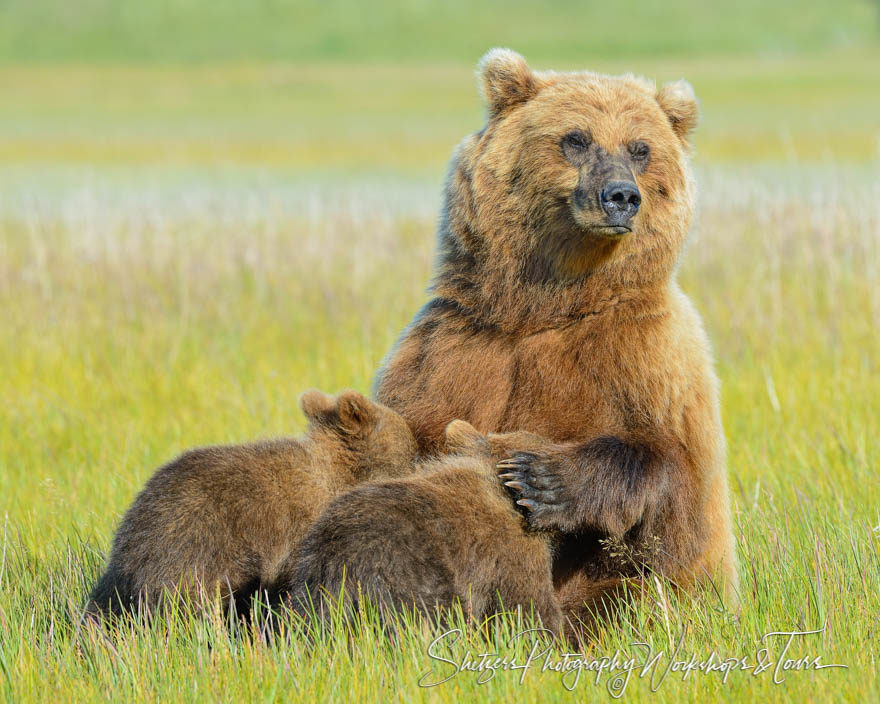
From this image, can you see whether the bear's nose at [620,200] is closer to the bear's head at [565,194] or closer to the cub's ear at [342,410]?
the bear's head at [565,194]

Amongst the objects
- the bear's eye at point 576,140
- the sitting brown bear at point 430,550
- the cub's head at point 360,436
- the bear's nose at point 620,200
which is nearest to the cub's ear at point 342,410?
the cub's head at point 360,436

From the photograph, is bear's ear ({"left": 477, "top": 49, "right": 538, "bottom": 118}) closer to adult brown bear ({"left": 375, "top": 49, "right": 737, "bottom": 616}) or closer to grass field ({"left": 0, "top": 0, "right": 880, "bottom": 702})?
adult brown bear ({"left": 375, "top": 49, "right": 737, "bottom": 616})

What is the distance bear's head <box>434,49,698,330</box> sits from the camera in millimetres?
4285

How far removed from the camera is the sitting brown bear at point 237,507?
11.6 feet

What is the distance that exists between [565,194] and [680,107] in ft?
2.14

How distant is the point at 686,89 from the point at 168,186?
20.0 m

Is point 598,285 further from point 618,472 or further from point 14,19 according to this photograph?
point 14,19

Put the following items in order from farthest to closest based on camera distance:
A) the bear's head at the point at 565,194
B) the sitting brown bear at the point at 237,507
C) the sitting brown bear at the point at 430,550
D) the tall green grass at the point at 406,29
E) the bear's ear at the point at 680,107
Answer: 1. the tall green grass at the point at 406,29
2. the bear's ear at the point at 680,107
3. the bear's head at the point at 565,194
4. the sitting brown bear at the point at 237,507
5. the sitting brown bear at the point at 430,550

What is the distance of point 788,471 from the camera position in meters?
5.75

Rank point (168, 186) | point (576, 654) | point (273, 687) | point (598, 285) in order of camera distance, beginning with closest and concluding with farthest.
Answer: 1. point (273, 687)
2. point (576, 654)
3. point (598, 285)
4. point (168, 186)

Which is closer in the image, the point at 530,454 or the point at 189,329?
the point at 530,454

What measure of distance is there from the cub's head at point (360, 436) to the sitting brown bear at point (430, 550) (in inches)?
14.9

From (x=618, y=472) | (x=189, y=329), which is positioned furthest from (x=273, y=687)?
(x=189, y=329)

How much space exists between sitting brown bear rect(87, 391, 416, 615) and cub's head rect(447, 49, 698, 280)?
3.08 feet
